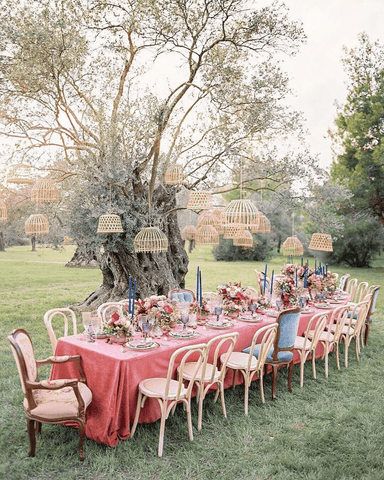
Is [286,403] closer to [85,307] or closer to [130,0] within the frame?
[85,307]

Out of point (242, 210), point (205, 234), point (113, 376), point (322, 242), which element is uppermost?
point (242, 210)

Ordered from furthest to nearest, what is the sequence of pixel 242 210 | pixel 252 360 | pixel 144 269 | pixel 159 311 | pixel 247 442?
pixel 144 269 → pixel 242 210 → pixel 252 360 → pixel 159 311 → pixel 247 442

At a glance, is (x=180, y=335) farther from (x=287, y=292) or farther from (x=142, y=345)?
(x=287, y=292)

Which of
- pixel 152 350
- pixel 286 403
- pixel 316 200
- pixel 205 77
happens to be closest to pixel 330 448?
pixel 286 403

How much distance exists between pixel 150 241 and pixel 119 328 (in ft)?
10.9

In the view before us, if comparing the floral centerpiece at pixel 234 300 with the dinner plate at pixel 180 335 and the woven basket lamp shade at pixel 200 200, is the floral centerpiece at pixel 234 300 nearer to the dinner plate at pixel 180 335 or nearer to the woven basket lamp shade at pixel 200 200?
the dinner plate at pixel 180 335

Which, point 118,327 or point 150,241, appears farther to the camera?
point 150,241

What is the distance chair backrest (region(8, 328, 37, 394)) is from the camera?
3734 millimetres

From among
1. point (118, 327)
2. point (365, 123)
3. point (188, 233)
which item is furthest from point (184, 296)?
point (365, 123)

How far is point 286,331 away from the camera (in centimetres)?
543

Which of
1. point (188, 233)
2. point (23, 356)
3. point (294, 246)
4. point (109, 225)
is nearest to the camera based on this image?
point (23, 356)

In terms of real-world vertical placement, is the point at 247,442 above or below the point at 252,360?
below

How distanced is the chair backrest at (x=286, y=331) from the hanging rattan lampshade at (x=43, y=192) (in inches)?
185

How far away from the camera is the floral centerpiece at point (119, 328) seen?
458 centimetres
